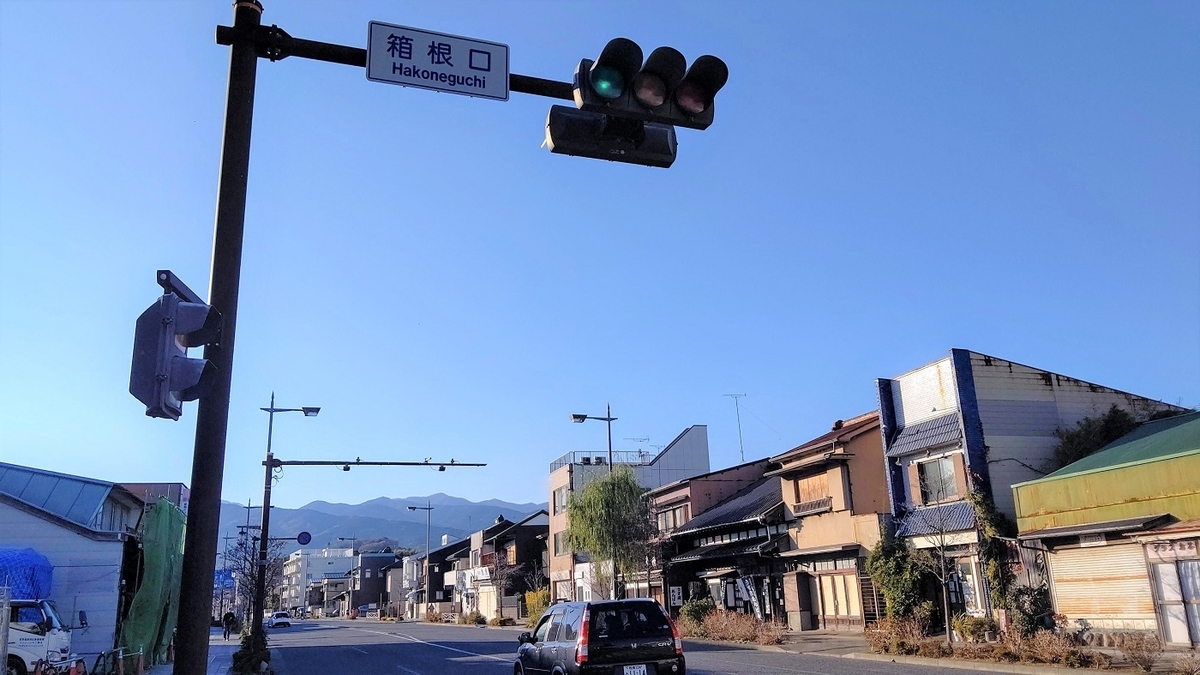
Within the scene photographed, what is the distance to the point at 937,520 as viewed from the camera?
27562 millimetres

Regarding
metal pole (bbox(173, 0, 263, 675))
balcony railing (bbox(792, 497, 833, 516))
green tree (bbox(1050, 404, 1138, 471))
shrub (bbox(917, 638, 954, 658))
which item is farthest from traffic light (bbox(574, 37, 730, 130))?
balcony railing (bbox(792, 497, 833, 516))

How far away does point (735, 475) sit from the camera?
46.3 meters

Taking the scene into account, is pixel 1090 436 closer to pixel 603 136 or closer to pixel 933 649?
pixel 933 649

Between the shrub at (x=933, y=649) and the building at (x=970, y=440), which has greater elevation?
the building at (x=970, y=440)

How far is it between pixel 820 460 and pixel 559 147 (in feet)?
95.9

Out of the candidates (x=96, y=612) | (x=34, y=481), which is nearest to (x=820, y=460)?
(x=96, y=612)

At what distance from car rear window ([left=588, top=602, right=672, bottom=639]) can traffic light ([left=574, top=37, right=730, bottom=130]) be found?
975cm

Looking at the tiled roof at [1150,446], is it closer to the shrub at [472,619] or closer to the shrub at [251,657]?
the shrub at [251,657]

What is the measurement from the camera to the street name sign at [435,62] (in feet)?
17.7

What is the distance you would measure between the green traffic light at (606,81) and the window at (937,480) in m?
25.7

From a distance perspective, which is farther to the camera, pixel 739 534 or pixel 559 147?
pixel 739 534

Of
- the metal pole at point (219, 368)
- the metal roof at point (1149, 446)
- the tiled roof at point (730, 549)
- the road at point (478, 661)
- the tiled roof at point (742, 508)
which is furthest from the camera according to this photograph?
the tiled roof at point (742, 508)

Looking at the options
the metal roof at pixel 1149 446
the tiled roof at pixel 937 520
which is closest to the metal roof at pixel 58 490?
the tiled roof at pixel 937 520

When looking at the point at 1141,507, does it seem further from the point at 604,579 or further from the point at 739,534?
the point at 604,579
